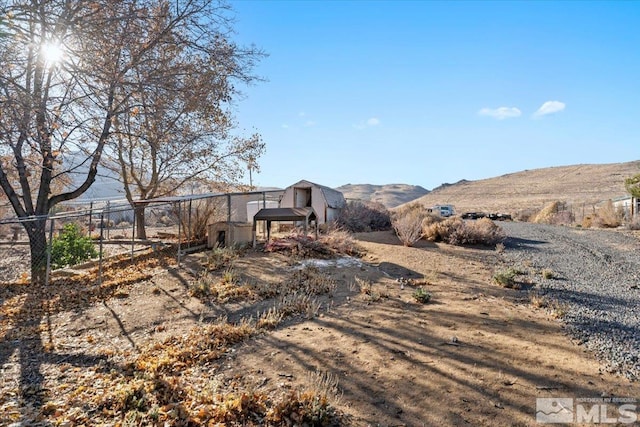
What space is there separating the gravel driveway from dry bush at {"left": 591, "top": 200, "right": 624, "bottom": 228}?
7057 millimetres

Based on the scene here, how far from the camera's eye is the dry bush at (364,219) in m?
17.8

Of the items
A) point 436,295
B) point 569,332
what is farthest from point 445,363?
Result: point 436,295

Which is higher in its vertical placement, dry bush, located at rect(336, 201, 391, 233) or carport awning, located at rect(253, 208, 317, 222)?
carport awning, located at rect(253, 208, 317, 222)

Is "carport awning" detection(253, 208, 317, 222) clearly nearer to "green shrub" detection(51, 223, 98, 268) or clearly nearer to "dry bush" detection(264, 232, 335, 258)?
"dry bush" detection(264, 232, 335, 258)

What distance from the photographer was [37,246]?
8.65 meters

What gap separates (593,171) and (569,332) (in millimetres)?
76912

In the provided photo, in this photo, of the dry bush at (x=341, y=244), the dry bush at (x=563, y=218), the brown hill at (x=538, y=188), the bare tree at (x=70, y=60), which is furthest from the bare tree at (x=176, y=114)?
the brown hill at (x=538, y=188)

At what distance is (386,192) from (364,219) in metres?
100

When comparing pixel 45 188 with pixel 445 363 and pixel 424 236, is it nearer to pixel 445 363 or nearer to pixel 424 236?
pixel 445 363

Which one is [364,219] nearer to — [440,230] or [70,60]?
[440,230]

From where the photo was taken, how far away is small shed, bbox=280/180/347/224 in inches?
765

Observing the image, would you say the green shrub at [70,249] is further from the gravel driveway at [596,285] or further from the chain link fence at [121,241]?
the gravel driveway at [596,285]

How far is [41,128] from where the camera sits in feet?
19.1

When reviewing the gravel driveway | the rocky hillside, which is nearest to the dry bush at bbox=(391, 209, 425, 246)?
the gravel driveway
